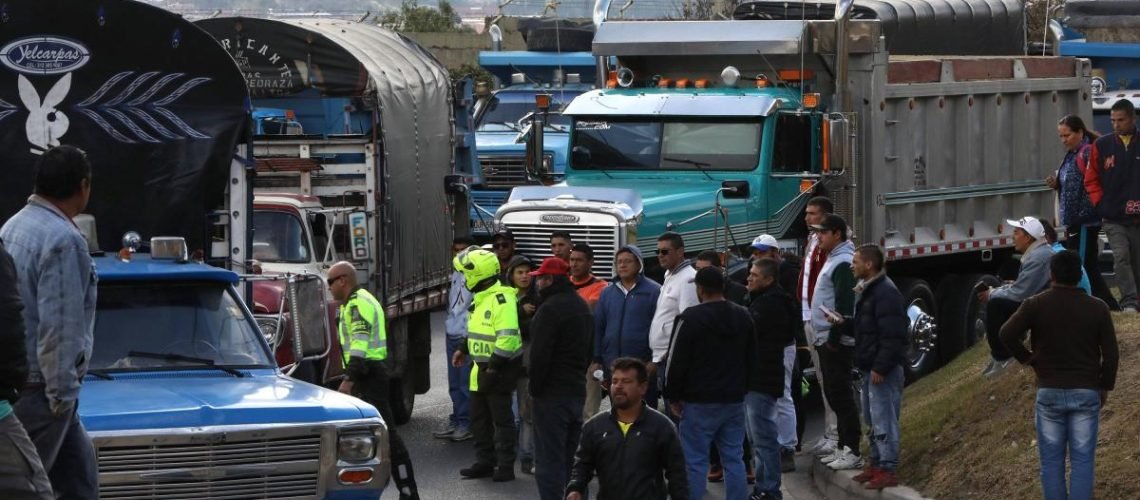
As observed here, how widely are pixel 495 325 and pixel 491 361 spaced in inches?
9.7

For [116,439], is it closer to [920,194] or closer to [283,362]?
[283,362]

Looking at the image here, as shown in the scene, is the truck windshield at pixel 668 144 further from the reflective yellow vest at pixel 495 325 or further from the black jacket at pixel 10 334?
the black jacket at pixel 10 334

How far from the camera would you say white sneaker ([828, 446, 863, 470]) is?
12.6 metres

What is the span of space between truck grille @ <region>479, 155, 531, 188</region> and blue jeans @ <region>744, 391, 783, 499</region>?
1492cm

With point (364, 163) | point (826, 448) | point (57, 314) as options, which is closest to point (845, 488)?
point (826, 448)

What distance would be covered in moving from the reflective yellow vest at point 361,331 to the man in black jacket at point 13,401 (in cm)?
530

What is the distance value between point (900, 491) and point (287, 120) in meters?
9.19

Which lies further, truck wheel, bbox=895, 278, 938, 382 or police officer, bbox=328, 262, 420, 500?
truck wheel, bbox=895, 278, 938, 382

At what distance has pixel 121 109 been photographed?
1193 centimetres

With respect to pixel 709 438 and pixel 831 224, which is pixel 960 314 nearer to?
pixel 831 224

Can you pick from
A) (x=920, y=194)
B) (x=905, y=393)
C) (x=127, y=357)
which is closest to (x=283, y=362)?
(x=127, y=357)

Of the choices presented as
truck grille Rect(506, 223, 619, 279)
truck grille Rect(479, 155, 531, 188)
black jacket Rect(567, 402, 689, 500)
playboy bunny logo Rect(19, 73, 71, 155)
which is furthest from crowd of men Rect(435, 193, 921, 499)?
truck grille Rect(479, 155, 531, 188)

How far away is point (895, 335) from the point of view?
1180 cm

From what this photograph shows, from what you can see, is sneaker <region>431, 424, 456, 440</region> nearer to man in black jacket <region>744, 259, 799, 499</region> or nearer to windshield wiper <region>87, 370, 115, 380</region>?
man in black jacket <region>744, 259, 799, 499</region>
